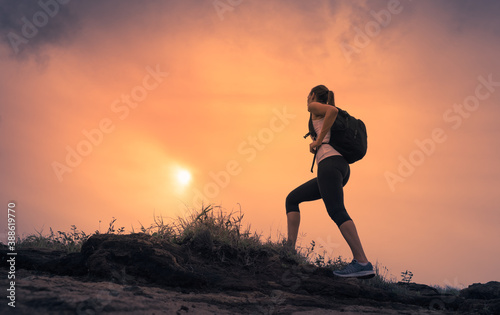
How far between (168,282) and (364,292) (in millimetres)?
2603

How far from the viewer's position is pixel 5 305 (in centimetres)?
303

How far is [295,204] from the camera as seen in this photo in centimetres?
634

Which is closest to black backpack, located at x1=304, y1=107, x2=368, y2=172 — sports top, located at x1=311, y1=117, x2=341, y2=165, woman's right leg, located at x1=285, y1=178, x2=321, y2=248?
sports top, located at x1=311, y1=117, x2=341, y2=165

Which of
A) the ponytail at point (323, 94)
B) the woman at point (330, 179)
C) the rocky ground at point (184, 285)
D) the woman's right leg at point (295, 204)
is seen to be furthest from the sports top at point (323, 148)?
the rocky ground at point (184, 285)

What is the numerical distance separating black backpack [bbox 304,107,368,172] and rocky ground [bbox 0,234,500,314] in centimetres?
171

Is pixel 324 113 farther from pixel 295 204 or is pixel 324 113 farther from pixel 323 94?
pixel 295 204

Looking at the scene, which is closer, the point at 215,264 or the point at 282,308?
the point at 282,308

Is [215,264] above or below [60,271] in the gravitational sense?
above

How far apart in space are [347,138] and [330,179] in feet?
2.20

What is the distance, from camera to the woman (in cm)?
519

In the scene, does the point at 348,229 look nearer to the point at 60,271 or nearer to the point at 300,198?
the point at 300,198

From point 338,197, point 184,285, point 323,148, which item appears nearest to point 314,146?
point 323,148

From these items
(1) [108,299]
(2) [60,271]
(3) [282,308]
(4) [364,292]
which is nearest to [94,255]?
(2) [60,271]

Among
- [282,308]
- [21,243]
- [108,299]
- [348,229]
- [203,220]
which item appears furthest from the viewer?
[21,243]
